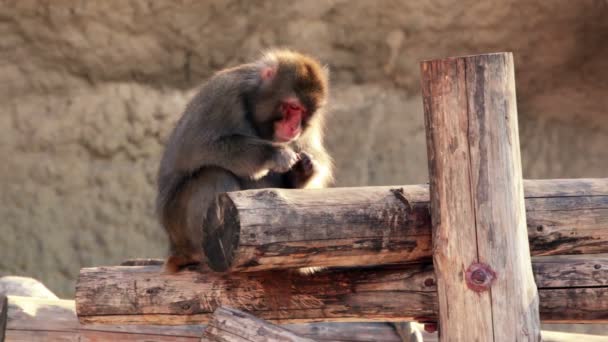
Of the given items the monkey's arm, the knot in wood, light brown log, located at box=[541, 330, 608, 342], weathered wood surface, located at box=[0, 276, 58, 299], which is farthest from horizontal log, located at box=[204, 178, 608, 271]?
weathered wood surface, located at box=[0, 276, 58, 299]

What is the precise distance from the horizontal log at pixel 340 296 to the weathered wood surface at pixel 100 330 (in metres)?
0.94

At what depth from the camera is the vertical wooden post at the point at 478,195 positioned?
4.74 metres

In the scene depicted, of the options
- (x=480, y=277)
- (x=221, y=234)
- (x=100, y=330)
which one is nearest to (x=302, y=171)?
(x=221, y=234)

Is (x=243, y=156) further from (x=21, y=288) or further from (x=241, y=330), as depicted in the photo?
(x=21, y=288)

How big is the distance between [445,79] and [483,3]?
18.2 feet

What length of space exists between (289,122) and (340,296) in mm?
1313

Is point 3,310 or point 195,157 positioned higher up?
point 195,157

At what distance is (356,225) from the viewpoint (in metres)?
5.10

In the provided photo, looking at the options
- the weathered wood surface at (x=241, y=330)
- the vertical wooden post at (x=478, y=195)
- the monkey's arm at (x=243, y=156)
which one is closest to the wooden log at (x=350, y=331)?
the monkey's arm at (x=243, y=156)

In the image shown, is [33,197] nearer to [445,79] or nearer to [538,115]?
[538,115]

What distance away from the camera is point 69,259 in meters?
9.78

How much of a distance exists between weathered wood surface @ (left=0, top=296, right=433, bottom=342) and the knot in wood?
6.89ft

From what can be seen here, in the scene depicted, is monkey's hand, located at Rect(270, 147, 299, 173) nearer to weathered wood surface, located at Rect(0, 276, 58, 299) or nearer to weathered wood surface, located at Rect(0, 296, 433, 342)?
weathered wood surface, located at Rect(0, 296, 433, 342)

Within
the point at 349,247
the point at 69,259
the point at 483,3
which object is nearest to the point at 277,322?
the point at 349,247
